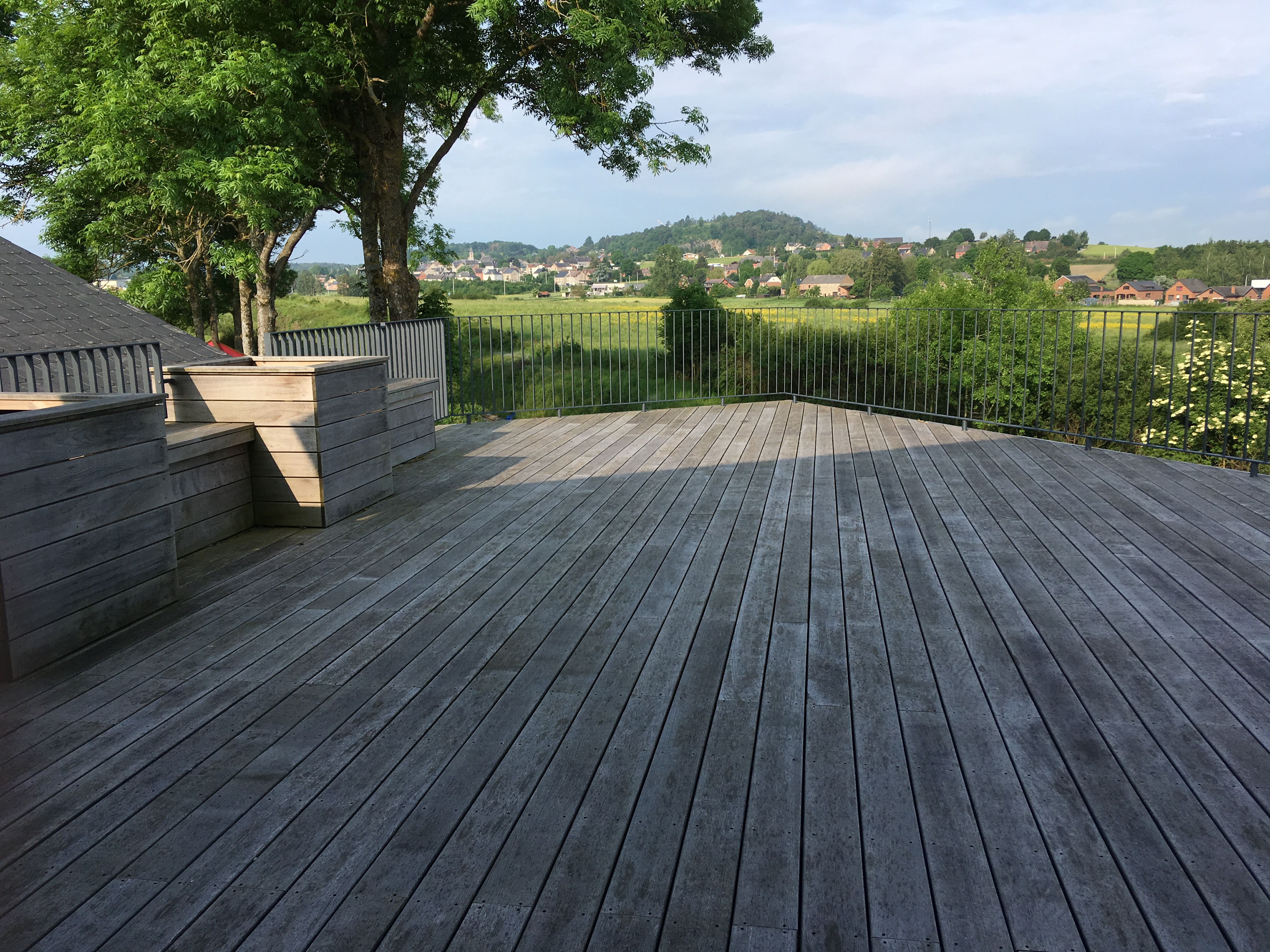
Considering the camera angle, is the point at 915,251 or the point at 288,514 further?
the point at 915,251

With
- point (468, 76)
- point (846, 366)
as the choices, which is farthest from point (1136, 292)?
point (846, 366)

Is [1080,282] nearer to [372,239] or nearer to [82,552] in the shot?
[372,239]

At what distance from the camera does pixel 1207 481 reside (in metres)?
5.34

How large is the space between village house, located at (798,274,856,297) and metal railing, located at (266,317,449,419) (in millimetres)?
33104

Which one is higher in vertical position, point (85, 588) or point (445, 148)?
point (445, 148)

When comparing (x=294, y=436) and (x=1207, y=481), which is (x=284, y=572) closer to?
(x=294, y=436)

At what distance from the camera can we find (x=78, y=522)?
2.89 m

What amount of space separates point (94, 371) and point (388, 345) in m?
2.94

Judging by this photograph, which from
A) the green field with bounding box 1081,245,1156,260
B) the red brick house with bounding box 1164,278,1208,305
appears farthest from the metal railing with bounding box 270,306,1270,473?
the green field with bounding box 1081,245,1156,260

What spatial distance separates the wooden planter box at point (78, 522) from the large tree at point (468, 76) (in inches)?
345

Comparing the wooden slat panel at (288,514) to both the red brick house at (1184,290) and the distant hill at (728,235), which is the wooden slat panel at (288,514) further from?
the distant hill at (728,235)

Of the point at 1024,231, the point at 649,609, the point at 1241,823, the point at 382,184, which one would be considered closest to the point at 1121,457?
the point at 649,609

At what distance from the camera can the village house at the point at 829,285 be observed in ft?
136

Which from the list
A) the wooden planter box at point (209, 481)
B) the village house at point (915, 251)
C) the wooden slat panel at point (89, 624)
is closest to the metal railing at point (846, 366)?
the wooden planter box at point (209, 481)
